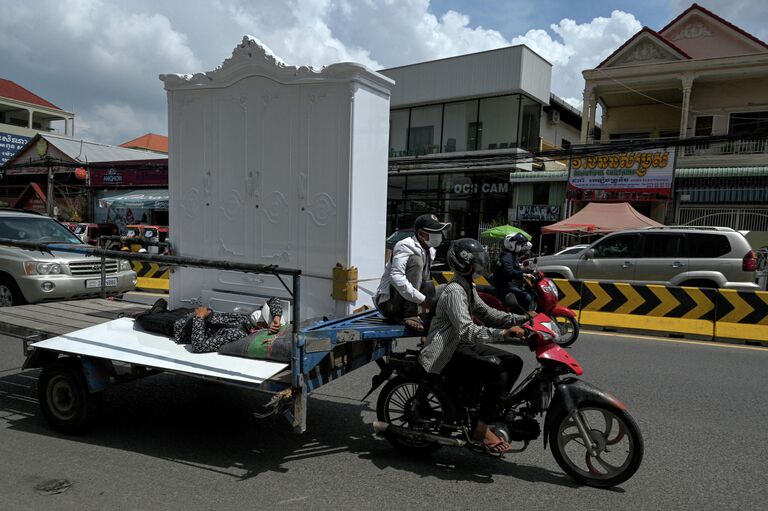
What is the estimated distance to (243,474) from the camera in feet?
12.5

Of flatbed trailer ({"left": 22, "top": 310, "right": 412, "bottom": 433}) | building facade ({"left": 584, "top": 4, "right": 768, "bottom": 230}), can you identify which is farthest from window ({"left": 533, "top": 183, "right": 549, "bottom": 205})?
flatbed trailer ({"left": 22, "top": 310, "right": 412, "bottom": 433})

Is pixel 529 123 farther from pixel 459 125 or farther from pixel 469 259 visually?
pixel 469 259

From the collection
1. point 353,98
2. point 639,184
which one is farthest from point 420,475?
point 639,184

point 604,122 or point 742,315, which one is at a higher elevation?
point 604,122

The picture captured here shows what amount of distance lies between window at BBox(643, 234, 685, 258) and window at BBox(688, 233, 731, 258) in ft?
0.64

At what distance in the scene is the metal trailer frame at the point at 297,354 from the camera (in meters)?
3.66

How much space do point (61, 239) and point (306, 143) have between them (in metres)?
6.91

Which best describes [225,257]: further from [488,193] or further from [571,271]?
[488,193]

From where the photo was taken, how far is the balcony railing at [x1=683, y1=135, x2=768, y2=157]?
20453mm

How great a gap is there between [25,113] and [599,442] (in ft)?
196

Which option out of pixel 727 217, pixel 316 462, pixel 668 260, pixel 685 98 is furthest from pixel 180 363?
pixel 685 98

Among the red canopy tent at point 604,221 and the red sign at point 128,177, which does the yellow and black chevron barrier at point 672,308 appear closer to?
the red canopy tent at point 604,221

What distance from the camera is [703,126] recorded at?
22.4m

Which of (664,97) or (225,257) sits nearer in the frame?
(225,257)
